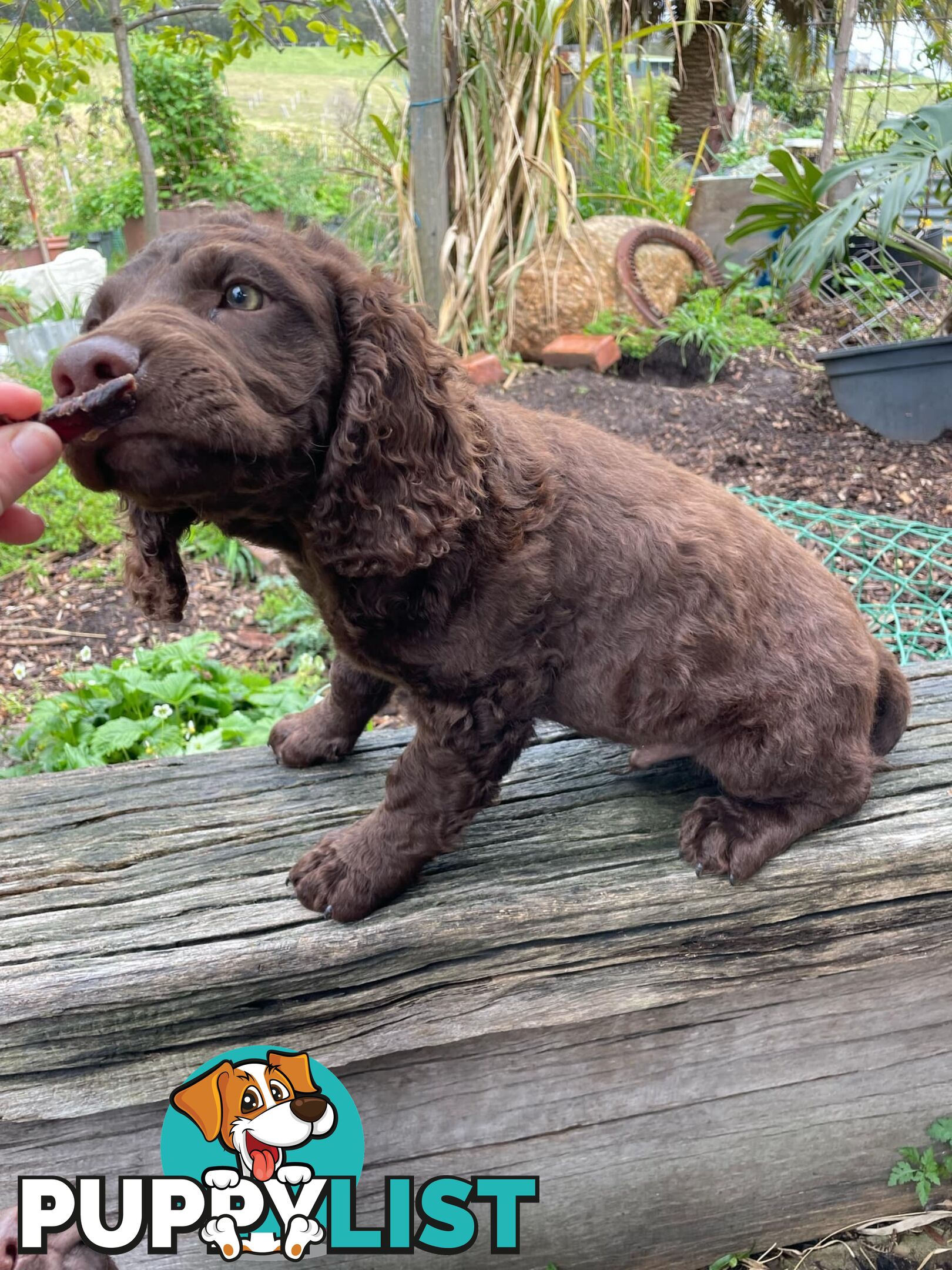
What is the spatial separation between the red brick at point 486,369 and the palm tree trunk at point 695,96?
9.59 metres

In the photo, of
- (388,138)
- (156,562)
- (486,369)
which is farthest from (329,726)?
Answer: (388,138)

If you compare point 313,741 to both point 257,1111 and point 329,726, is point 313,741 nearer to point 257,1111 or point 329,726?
point 329,726

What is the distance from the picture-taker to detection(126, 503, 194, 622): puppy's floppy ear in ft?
6.28

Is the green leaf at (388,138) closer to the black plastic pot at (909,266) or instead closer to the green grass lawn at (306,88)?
the green grass lawn at (306,88)

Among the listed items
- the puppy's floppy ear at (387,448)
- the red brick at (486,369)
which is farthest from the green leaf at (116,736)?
the red brick at (486,369)

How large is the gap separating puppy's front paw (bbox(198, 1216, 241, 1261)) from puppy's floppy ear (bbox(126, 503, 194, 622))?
1274 millimetres

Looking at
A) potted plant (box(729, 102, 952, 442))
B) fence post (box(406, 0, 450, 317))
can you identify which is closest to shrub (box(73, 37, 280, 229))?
fence post (box(406, 0, 450, 317))

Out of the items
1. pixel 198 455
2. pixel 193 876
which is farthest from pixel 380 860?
pixel 198 455

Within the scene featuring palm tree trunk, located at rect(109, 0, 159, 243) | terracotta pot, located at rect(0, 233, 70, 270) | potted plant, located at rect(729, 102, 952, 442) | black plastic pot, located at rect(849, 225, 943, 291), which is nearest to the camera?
palm tree trunk, located at rect(109, 0, 159, 243)

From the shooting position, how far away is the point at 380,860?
6.75ft

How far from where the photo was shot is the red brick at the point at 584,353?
6.93m

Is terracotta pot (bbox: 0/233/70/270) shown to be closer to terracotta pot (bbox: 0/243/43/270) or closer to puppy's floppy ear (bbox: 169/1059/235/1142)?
terracotta pot (bbox: 0/243/43/270)

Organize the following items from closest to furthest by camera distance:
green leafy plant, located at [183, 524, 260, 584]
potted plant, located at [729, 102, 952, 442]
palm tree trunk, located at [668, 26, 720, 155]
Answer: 1. potted plant, located at [729, 102, 952, 442]
2. green leafy plant, located at [183, 524, 260, 584]
3. palm tree trunk, located at [668, 26, 720, 155]

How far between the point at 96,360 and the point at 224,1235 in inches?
70.6
